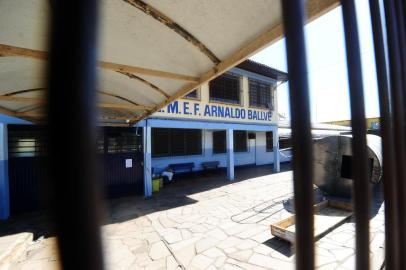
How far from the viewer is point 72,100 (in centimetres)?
37

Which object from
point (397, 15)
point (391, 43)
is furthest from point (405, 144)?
point (397, 15)

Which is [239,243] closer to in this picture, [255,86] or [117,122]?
[117,122]

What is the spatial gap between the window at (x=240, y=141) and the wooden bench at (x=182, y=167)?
4112mm

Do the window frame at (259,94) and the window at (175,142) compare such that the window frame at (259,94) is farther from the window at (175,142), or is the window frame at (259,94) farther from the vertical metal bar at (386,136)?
the vertical metal bar at (386,136)

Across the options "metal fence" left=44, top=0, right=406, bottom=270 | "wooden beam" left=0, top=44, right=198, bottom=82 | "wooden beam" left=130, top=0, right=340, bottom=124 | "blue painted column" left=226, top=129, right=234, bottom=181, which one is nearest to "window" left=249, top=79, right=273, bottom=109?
"blue painted column" left=226, top=129, right=234, bottom=181

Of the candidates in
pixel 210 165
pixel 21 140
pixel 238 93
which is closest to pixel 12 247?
pixel 21 140

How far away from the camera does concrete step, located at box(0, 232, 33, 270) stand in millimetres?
4141

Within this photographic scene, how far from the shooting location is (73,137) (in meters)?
0.37

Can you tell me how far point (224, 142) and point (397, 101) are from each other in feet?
46.3

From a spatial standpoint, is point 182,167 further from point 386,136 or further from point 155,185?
point 386,136

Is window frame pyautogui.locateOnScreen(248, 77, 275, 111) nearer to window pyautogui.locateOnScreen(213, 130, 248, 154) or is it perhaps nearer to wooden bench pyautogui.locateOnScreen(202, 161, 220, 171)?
window pyautogui.locateOnScreen(213, 130, 248, 154)

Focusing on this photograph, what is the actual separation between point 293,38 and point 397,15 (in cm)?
82

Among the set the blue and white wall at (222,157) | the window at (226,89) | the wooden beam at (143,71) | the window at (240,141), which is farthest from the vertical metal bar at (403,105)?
the window at (240,141)

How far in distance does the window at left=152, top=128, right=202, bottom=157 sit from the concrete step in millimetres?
6984
